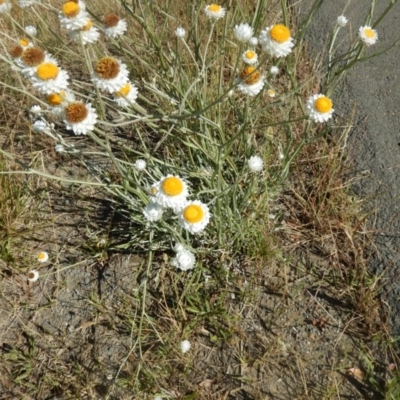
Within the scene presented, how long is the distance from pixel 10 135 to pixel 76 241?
798 millimetres

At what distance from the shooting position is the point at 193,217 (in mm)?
1283

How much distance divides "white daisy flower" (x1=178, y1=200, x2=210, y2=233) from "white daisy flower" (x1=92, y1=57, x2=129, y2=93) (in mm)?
403

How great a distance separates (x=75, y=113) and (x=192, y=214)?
437mm

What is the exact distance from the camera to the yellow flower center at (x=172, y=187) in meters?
1.28

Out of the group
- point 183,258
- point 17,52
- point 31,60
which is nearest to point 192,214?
point 183,258

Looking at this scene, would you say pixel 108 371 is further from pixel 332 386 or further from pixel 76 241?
pixel 332 386

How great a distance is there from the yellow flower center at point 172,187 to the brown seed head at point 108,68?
332 mm

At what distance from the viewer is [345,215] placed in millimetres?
1884

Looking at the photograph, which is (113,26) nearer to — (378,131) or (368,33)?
(368,33)

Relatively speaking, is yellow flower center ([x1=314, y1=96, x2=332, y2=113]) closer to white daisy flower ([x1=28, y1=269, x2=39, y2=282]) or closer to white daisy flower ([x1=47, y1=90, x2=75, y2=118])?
white daisy flower ([x1=47, y1=90, x2=75, y2=118])

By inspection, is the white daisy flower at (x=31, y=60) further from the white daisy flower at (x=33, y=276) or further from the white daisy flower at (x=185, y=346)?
the white daisy flower at (x=185, y=346)

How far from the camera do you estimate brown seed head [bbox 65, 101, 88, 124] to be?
1.21m

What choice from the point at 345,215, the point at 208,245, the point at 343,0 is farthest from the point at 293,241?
the point at 343,0

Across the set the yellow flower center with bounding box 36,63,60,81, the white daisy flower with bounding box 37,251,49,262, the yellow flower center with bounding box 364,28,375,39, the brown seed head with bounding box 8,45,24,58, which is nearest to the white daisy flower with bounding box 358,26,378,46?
the yellow flower center with bounding box 364,28,375,39
